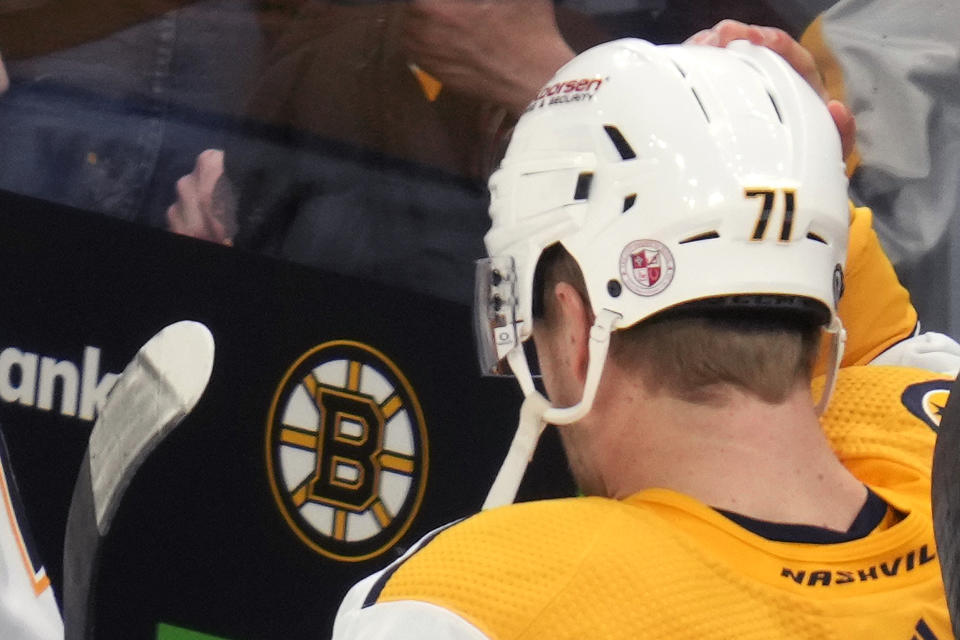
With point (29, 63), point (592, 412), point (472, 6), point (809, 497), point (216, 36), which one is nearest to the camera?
point (809, 497)

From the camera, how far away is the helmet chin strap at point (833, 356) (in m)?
1.38

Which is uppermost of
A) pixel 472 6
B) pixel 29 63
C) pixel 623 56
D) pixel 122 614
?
pixel 623 56

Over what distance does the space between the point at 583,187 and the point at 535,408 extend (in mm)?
246

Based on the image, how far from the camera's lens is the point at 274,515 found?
2096 millimetres

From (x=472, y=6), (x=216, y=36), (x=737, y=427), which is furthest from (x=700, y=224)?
(x=216, y=36)

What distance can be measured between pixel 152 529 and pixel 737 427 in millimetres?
1231

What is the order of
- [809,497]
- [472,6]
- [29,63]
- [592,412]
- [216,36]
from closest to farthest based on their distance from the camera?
1. [809,497]
2. [592,412]
3. [472,6]
4. [216,36]
5. [29,63]

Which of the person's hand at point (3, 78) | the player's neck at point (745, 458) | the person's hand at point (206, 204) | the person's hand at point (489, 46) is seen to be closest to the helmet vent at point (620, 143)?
the player's neck at point (745, 458)

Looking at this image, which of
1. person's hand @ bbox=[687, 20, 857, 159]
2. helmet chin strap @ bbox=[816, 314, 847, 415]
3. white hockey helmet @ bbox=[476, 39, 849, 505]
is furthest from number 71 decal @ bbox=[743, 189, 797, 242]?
person's hand @ bbox=[687, 20, 857, 159]

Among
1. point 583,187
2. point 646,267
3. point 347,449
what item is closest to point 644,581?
point 646,267

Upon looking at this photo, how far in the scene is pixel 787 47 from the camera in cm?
185

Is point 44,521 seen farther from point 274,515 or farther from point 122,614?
point 274,515

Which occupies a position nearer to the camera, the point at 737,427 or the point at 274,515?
the point at 737,427

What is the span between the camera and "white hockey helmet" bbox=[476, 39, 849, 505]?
1.30 metres
